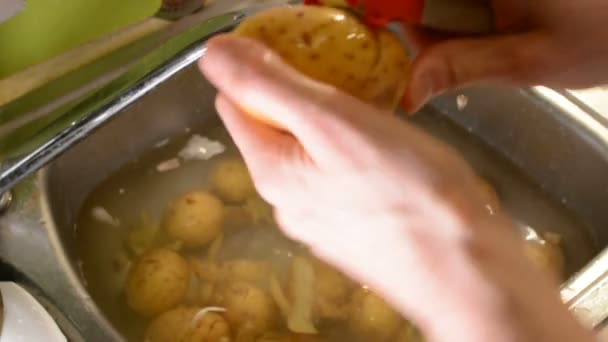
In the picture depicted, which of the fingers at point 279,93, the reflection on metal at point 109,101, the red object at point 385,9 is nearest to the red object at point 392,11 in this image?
the red object at point 385,9

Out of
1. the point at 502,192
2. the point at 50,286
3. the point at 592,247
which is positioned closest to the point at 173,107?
the point at 50,286

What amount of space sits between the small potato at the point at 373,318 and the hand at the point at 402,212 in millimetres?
390

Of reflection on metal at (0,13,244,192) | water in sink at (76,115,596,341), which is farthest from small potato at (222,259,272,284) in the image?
reflection on metal at (0,13,244,192)

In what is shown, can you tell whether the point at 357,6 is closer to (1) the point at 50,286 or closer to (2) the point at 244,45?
(2) the point at 244,45

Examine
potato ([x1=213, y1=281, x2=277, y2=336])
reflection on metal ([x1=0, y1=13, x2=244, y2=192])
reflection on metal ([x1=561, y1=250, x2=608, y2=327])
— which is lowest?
potato ([x1=213, y1=281, x2=277, y2=336])

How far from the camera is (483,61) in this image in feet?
2.07

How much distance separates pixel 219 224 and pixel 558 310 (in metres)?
0.55

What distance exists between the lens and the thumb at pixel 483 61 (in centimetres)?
59

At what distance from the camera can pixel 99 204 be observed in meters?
0.90

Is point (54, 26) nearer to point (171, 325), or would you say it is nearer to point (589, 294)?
point (171, 325)

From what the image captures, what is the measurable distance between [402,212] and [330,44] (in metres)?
0.17

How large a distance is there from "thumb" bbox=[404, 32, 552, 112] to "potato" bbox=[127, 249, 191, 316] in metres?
0.35

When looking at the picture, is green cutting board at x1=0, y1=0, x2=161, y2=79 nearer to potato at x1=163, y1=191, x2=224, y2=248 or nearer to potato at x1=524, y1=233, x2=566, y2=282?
potato at x1=163, y1=191, x2=224, y2=248

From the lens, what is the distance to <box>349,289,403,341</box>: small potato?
81cm
